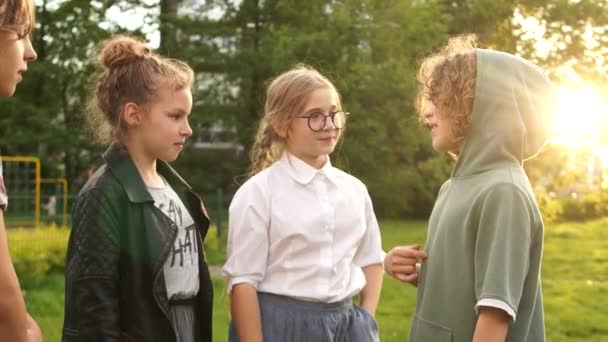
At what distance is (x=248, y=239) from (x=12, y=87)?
114cm

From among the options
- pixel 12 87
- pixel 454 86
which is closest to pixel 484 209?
pixel 454 86

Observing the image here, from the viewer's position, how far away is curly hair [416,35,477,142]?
2715 mm

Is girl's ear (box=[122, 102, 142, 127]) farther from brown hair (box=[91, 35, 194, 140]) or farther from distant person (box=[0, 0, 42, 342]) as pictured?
distant person (box=[0, 0, 42, 342])

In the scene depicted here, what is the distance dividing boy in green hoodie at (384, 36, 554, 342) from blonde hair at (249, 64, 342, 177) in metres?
0.69

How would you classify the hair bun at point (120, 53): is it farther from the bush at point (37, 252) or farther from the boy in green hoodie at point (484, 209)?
the bush at point (37, 252)

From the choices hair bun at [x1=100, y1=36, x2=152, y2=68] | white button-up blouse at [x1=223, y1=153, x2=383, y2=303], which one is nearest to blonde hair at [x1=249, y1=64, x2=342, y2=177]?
white button-up blouse at [x1=223, y1=153, x2=383, y2=303]

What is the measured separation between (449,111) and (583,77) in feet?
57.5

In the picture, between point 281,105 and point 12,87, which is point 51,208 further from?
point 12,87

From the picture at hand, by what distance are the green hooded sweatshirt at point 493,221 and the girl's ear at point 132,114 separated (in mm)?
1140

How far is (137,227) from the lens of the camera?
301cm

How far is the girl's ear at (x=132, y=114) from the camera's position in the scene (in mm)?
3207

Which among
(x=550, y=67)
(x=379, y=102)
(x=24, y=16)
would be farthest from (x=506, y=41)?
(x=24, y=16)

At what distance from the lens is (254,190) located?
3328mm

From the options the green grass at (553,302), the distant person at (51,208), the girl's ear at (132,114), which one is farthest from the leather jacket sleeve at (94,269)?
the distant person at (51,208)
